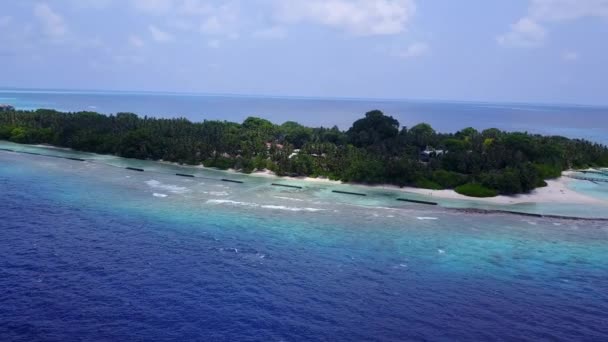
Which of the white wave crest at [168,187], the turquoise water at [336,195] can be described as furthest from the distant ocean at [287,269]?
the white wave crest at [168,187]

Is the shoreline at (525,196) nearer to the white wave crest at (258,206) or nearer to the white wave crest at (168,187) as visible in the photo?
the white wave crest at (258,206)

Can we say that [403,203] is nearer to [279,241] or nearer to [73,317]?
[279,241]

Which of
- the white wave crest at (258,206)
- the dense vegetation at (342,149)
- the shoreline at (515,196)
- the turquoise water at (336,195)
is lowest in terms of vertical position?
the white wave crest at (258,206)

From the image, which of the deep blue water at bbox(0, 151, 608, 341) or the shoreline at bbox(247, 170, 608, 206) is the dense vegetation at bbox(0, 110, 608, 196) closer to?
the shoreline at bbox(247, 170, 608, 206)

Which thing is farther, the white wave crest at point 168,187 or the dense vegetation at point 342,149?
the dense vegetation at point 342,149

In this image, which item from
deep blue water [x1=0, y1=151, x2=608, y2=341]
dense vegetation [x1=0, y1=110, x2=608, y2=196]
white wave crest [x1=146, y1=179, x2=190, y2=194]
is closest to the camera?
deep blue water [x1=0, y1=151, x2=608, y2=341]

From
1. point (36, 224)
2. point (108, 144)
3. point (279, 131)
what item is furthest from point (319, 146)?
point (36, 224)

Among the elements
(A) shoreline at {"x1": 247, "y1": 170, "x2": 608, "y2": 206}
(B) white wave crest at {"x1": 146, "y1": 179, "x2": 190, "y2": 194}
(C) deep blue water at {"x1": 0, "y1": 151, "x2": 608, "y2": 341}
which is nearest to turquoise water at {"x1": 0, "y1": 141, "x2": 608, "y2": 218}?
(B) white wave crest at {"x1": 146, "y1": 179, "x2": 190, "y2": 194}
